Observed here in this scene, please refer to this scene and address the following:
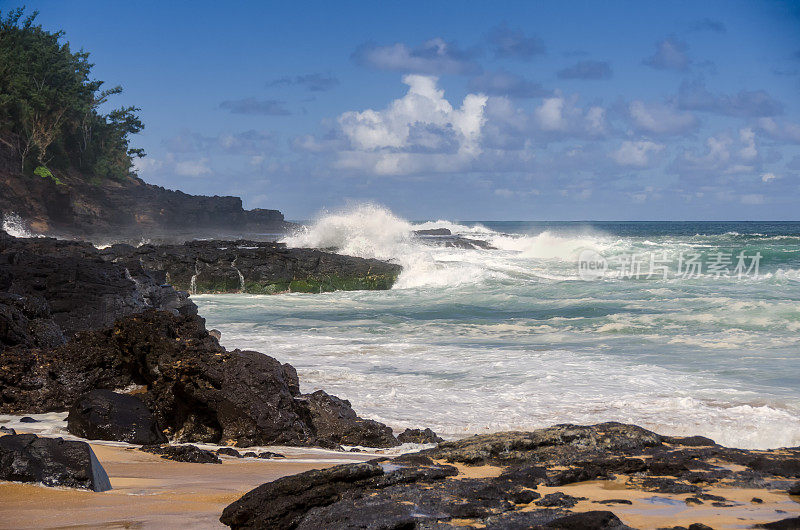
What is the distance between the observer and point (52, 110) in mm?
47000

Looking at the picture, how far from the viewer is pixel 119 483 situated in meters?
3.38

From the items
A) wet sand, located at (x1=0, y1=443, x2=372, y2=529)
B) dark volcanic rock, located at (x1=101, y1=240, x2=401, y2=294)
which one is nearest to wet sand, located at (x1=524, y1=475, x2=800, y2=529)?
wet sand, located at (x1=0, y1=443, x2=372, y2=529)

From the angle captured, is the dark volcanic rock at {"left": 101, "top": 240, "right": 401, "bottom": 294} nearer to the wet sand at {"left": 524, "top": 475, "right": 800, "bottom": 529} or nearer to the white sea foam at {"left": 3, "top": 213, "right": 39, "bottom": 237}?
the white sea foam at {"left": 3, "top": 213, "right": 39, "bottom": 237}

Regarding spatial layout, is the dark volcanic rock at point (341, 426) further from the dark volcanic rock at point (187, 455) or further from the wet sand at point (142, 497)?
the wet sand at point (142, 497)

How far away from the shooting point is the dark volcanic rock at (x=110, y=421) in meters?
4.84

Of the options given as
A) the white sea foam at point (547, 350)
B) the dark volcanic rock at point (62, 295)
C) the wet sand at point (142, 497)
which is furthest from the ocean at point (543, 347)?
the wet sand at point (142, 497)

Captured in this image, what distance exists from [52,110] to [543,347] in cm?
4504

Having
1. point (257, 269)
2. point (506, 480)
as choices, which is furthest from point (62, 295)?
point (257, 269)

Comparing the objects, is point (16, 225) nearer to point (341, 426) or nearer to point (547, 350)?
point (547, 350)

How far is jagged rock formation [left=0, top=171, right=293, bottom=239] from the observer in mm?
39750

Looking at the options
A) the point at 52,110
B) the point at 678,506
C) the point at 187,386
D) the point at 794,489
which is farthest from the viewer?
the point at 52,110

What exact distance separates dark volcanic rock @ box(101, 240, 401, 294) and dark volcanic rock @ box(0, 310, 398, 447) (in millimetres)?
13923

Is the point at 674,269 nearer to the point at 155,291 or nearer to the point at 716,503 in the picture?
the point at 155,291

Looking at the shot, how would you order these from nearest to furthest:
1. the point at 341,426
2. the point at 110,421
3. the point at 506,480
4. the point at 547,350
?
the point at 506,480 < the point at 110,421 < the point at 341,426 < the point at 547,350
